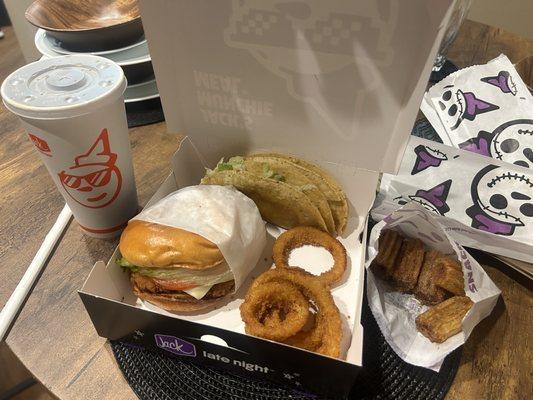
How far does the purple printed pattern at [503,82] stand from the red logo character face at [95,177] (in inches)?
49.3

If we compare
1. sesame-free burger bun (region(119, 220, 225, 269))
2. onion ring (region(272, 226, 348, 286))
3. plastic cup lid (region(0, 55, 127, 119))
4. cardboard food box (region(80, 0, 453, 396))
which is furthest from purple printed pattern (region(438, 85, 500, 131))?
plastic cup lid (region(0, 55, 127, 119))

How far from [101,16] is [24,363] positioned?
1320 mm

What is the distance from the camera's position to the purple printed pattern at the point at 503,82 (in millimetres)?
1383

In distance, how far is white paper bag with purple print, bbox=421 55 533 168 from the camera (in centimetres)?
131

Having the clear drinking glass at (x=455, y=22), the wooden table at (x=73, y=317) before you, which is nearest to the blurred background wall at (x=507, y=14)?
the clear drinking glass at (x=455, y=22)

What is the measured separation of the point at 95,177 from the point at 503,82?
4.40 ft

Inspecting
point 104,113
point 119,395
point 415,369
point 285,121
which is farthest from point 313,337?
point 104,113

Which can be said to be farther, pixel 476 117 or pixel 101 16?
pixel 101 16

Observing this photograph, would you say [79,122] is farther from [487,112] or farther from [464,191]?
[487,112]

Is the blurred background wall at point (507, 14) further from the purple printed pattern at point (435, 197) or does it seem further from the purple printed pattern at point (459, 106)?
the purple printed pattern at point (435, 197)

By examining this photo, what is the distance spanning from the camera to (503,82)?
1.40 meters

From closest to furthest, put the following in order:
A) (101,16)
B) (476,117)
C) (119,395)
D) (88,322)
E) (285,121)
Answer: (119,395)
(88,322)
(285,121)
(476,117)
(101,16)

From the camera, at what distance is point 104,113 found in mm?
872

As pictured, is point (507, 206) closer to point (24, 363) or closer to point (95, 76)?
point (95, 76)
